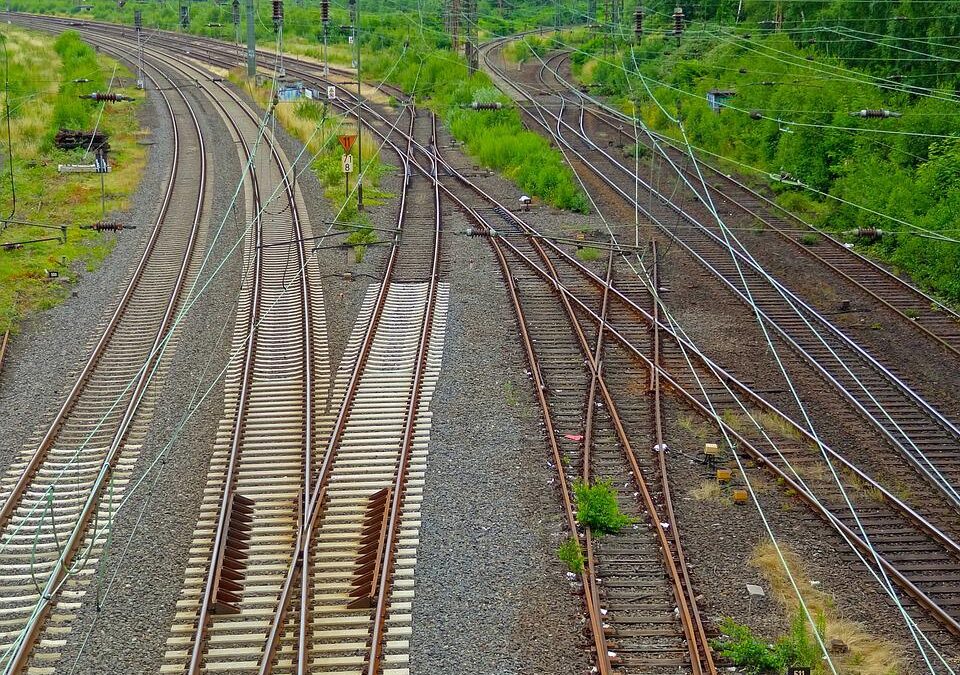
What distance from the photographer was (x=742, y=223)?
83.3 feet

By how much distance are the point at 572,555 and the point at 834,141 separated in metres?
20.3

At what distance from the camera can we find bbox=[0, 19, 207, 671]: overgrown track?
1006 cm

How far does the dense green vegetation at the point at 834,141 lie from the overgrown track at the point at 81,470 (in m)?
10.5

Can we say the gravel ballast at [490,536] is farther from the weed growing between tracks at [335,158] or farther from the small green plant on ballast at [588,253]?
the weed growing between tracks at [335,158]

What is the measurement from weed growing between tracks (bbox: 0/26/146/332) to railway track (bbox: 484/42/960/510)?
12481mm

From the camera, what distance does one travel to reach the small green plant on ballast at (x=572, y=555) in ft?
35.4

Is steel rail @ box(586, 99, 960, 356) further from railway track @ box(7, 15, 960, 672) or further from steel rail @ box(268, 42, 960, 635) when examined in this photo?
Result: railway track @ box(7, 15, 960, 672)

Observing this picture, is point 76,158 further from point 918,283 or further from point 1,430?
point 918,283

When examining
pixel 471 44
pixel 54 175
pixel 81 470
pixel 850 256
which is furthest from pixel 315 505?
pixel 471 44

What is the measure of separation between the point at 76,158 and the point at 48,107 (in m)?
8.34

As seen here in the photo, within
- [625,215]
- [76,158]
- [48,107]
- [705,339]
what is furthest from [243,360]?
[48,107]

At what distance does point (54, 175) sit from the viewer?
98.6ft

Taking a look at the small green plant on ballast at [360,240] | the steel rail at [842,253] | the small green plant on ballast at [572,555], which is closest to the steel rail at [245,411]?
the small green plant on ballast at [360,240]

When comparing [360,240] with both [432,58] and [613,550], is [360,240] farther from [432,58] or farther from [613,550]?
[432,58]
